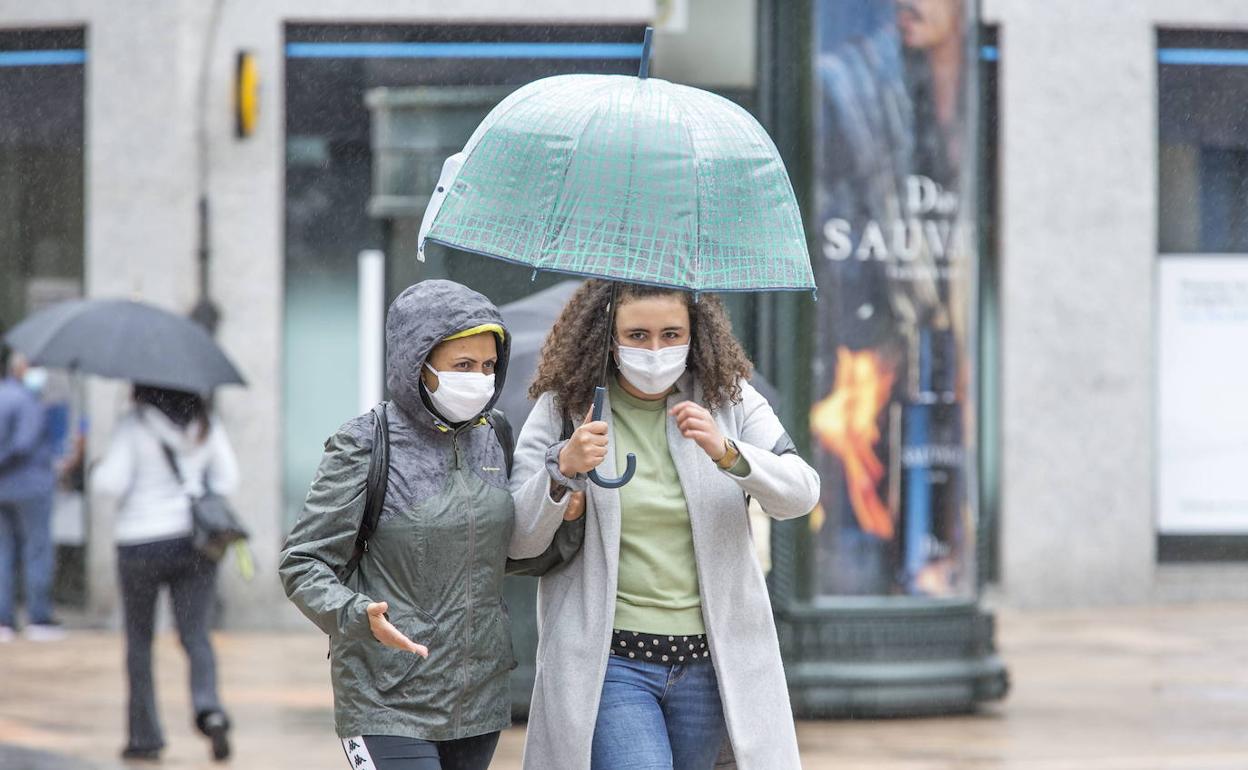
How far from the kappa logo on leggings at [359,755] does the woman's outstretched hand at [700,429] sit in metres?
0.86

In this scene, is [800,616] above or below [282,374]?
below

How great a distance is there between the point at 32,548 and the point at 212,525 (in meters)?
5.14

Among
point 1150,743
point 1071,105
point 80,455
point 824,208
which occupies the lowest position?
point 1150,743

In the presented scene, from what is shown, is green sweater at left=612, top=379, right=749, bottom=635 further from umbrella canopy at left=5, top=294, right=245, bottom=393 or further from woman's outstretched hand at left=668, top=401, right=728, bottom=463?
umbrella canopy at left=5, top=294, right=245, bottom=393

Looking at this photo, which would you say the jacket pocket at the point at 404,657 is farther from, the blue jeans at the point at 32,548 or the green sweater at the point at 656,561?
the blue jeans at the point at 32,548

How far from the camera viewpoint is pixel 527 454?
4078 millimetres

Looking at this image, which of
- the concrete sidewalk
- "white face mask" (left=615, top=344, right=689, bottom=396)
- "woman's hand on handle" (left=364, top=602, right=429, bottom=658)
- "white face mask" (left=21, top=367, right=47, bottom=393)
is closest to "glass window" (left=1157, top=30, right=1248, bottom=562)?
the concrete sidewalk

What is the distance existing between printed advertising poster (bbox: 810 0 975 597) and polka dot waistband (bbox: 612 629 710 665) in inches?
201

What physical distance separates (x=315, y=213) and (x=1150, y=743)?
22.7ft

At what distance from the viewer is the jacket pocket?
387 centimetres

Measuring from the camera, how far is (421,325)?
155 inches

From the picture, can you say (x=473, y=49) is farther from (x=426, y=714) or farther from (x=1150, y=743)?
(x=426, y=714)

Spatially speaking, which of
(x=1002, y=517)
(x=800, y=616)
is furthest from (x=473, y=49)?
(x=800, y=616)

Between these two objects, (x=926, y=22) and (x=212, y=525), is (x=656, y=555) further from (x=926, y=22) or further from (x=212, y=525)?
(x=926, y=22)
